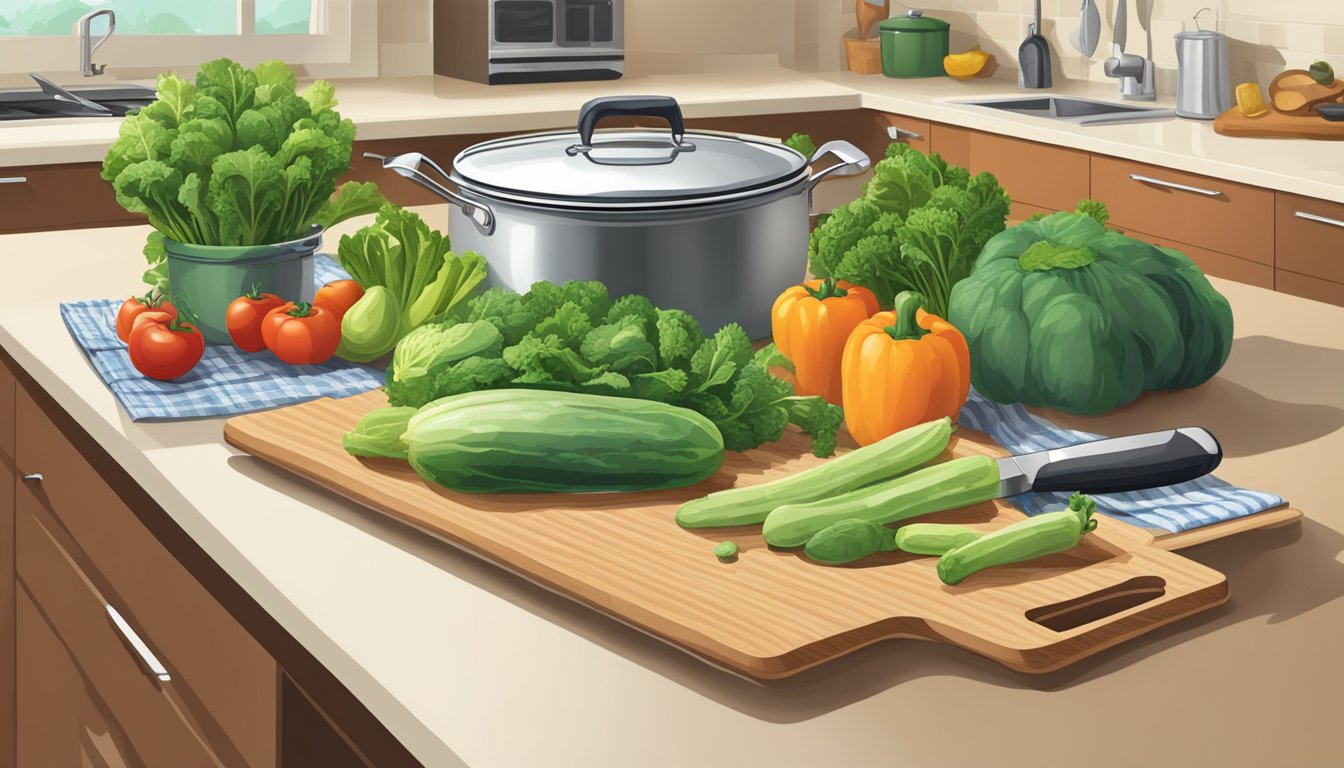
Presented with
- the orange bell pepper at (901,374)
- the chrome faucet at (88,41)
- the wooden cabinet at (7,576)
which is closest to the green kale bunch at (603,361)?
the orange bell pepper at (901,374)

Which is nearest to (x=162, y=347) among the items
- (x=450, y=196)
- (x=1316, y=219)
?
(x=450, y=196)

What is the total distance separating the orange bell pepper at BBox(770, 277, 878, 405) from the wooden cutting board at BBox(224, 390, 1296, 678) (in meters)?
0.19

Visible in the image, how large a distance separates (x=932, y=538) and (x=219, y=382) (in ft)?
2.30

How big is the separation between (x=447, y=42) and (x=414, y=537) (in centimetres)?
338

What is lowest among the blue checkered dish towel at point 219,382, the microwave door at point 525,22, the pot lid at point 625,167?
the blue checkered dish towel at point 219,382

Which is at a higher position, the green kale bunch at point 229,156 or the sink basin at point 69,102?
the sink basin at point 69,102

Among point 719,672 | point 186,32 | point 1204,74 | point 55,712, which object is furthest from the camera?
point 186,32

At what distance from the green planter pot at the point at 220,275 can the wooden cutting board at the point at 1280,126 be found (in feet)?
7.77

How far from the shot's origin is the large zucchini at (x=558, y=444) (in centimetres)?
97

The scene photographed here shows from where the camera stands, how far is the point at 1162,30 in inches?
149

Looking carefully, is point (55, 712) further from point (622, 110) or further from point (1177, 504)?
point (1177, 504)

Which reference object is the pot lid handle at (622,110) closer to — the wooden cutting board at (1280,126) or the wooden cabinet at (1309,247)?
the wooden cabinet at (1309,247)

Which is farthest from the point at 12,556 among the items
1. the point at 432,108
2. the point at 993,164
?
the point at 993,164

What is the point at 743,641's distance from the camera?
75 centimetres
